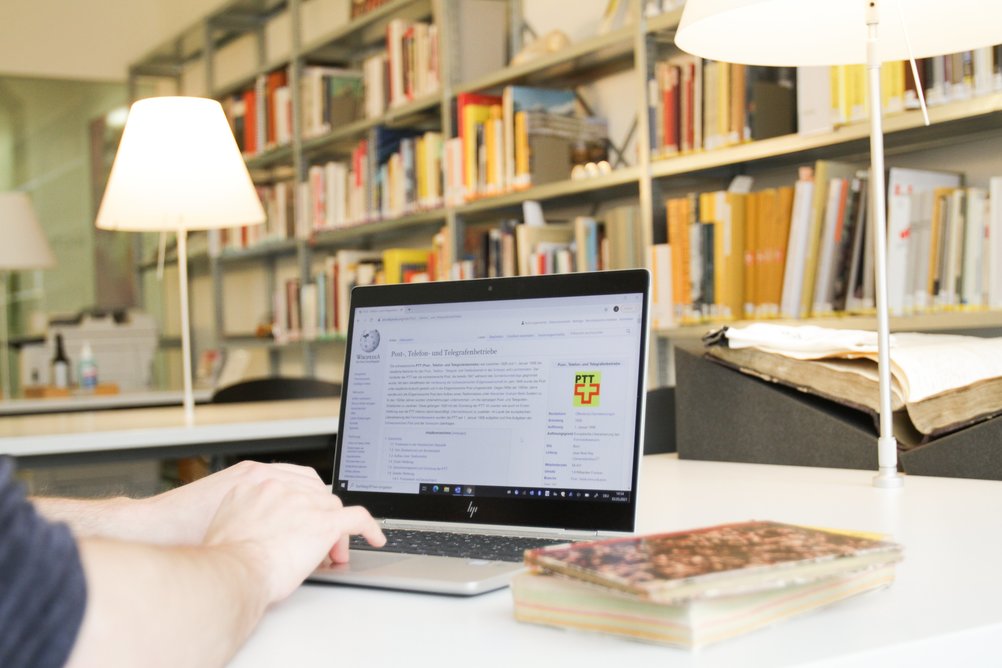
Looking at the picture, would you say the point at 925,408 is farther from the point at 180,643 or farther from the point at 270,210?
the point at 270,210

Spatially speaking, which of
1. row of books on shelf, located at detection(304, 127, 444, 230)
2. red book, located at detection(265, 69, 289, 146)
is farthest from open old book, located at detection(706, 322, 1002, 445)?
red book, located at detection(265, 69, 289, 146)

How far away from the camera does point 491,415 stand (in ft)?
3.41

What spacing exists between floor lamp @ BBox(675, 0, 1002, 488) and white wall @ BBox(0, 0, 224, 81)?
5.12 meters

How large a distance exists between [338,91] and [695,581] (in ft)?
14.0

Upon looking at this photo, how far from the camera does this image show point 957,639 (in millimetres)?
655

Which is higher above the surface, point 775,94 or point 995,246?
point 775,94

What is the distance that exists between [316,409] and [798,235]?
3.98 feet

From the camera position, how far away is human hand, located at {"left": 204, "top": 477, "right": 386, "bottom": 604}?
0.74m

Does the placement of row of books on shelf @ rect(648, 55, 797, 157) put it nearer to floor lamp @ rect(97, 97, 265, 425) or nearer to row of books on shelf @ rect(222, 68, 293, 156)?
floor lamp @ rect(97, 97, 265, 425)

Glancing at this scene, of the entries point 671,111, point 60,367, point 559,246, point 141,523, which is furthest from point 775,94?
point 60,367

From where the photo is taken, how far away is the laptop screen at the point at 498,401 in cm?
97

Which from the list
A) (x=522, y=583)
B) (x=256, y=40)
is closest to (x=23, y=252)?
(x=256, y=40)

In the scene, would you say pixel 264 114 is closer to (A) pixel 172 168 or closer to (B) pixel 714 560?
(A) pixel 172 168

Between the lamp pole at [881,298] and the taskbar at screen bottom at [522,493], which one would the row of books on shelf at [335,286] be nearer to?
the lamp pole at [881,298]
